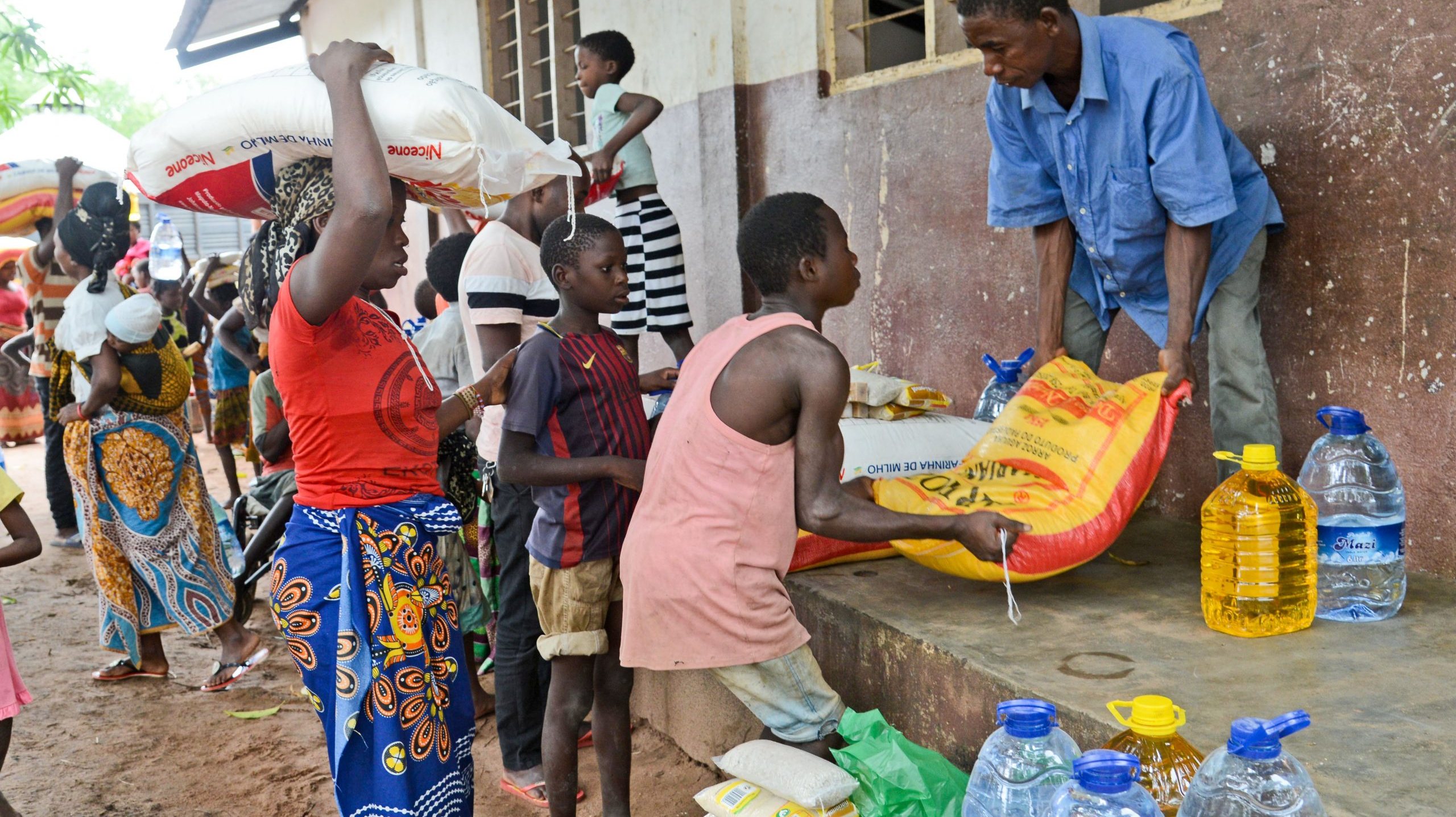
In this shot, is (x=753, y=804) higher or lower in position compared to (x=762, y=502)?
lower

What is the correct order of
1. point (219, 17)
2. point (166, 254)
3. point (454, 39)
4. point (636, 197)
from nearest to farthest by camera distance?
point (636, 197) < point (166, 254) < point (454, 39) < point (219, 17)

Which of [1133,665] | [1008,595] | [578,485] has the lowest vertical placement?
[1133,665]

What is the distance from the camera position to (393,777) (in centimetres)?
223

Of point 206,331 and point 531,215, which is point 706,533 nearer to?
point 531,215

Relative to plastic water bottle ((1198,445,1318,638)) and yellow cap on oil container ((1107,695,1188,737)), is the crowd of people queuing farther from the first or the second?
yellow cap on oil container ((1107,695,1188,737))

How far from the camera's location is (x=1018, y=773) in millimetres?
1797

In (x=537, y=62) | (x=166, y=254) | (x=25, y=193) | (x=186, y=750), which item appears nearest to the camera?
(x=186, y=750)

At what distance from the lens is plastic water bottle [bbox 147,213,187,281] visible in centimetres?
827

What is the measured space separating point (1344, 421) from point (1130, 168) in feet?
2.61

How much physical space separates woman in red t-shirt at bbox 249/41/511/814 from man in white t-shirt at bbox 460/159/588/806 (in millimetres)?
898

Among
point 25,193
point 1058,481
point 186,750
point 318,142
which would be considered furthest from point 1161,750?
point 25,193

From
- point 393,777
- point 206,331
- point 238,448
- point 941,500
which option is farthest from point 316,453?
point 238,448

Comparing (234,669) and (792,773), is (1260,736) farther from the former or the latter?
(234,669)

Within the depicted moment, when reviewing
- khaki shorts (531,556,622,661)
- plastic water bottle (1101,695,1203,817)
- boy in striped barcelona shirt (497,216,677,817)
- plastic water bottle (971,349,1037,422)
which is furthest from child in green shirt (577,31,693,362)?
plastic water bottle (1101,695,1203,817)
